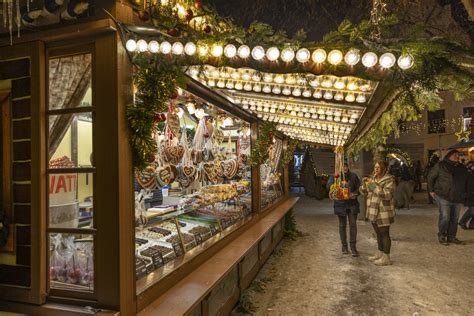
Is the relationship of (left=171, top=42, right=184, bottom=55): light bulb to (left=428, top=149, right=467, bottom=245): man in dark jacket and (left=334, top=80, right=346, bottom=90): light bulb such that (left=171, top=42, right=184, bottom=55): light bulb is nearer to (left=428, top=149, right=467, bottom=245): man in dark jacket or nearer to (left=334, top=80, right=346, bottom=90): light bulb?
(left=334, top=80, right=346, bottom=90): light bulb

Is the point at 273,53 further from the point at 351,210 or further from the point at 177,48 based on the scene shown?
the point at 351,210

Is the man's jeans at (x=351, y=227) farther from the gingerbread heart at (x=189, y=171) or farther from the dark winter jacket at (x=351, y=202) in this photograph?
the gingerbread heart at (x=189, y=171)

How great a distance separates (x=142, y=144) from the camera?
2.77 meters

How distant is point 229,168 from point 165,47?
423 centimetres

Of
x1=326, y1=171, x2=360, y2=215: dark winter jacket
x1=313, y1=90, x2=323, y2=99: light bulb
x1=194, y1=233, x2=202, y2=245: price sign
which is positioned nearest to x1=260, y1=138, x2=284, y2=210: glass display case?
x1=326, y1=171, x2=360, y2=215: dark winter jacket

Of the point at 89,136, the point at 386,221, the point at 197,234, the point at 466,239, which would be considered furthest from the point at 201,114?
the point at 466,239

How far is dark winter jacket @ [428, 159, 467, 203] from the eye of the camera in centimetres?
870

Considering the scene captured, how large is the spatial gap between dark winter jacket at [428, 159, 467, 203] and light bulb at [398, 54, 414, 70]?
24.7 ft

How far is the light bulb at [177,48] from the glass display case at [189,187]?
1.96 feet

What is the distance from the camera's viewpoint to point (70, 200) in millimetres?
2975

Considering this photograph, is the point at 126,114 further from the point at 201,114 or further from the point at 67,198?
the point at 201,114

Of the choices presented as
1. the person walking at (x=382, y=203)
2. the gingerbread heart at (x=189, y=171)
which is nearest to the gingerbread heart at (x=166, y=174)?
the gingerbread heart at (x=189, y=171)

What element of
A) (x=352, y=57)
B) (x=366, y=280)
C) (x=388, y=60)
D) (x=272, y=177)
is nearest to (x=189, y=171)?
(x=352, y=57)

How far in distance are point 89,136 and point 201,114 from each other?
3013 millimetres
